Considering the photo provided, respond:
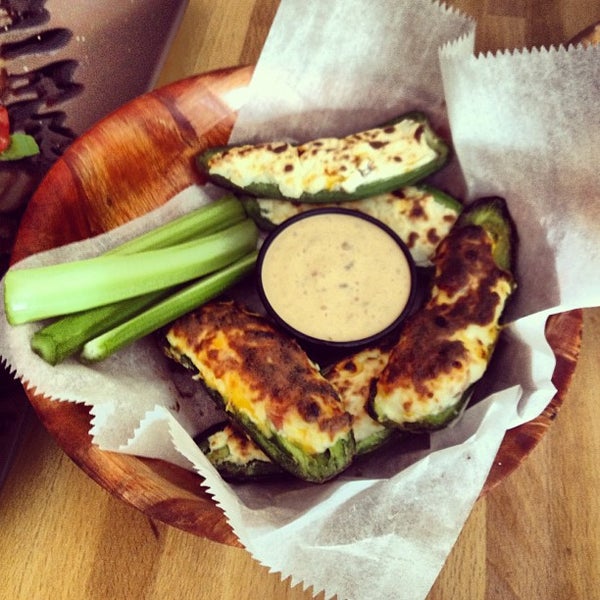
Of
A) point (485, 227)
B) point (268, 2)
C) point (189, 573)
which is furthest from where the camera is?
point (268, 2)

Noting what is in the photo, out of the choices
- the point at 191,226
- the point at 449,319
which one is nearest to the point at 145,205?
the point at 191,226

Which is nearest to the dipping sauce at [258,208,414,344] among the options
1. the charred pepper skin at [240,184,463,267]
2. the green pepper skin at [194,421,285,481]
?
the charred pepper skin at [240,184,463,267]

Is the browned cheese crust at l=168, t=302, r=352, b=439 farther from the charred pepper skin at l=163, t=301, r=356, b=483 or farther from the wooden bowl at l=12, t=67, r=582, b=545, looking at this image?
the wooden bowl at l=12, t=67, r=582, b=545

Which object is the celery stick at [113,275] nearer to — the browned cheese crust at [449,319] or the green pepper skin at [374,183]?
the green pepper skin at [374,183]

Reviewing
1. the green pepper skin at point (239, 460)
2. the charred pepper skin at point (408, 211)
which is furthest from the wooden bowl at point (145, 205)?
the charred pepper skin at point (408, 211)

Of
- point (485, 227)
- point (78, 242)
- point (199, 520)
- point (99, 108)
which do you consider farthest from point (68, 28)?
point (199, 520)

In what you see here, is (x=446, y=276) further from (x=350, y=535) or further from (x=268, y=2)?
(x=268, y=2)
